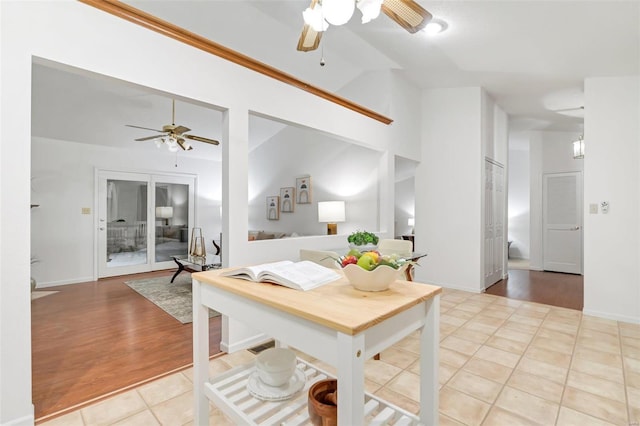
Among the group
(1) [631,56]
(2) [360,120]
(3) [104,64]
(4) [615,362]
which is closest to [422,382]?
(4) [615,362]

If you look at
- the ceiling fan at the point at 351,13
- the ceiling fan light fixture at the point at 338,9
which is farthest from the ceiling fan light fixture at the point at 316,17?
the ceiling fan light fixture at the point at 338,9

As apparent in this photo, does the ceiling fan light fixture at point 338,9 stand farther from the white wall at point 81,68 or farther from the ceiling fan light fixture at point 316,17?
the white wall at point 81,68

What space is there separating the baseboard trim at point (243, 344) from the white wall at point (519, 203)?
7.53 metres

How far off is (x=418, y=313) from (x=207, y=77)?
223 cm

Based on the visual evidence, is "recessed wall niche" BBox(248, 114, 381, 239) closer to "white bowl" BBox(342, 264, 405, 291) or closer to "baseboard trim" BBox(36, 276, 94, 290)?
"baseboard trim" BBox(36, 276, 94, 290)

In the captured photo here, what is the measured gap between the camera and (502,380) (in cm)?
206

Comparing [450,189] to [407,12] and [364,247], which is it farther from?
[407,12]

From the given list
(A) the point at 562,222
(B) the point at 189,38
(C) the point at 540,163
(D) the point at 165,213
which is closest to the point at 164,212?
(D) the point at 165,213

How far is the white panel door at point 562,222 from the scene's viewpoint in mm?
5688

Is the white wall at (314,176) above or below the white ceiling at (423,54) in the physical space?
below

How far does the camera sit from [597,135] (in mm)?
3336

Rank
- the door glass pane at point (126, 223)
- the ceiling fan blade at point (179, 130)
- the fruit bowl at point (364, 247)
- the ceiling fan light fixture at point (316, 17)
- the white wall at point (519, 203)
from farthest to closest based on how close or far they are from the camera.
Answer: the white wall at point (519, 203)
the door glass pane at point (126, 223)
the ceiling fan blade at point (179, 130)
the fruit bowl at point (364, 247)
the ceiling fan light fixture at point (316, 17)

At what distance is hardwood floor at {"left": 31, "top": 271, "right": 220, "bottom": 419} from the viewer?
196 centimetres

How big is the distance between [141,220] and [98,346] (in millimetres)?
3687
